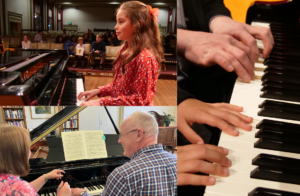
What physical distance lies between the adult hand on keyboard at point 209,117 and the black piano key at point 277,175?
3.2 inches

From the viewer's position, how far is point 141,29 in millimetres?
782

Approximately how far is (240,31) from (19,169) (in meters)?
0.89

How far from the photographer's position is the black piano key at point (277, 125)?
0.46 metres

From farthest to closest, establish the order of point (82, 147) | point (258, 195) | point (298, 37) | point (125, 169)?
point (82, 147) → point (125, 169) → point (298, 37) → point (258, 195)

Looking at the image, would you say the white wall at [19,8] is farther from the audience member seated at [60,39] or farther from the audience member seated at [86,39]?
the audience member seated at [86,39]

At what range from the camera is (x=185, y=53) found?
515 mm

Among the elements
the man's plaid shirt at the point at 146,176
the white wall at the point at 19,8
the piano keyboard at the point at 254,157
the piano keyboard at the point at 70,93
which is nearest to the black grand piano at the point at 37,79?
the piano keyboard at the point at 70,93

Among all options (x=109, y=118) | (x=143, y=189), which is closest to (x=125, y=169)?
(x=143, y=189)

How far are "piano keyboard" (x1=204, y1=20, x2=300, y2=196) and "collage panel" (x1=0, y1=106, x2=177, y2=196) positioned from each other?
1.48 ft

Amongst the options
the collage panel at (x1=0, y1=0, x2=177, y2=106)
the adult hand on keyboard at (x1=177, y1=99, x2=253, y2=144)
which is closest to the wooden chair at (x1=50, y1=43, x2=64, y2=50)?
the collage panel at (x1=0, y1=0, x2=177, y2=106)

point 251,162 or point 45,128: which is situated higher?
point 251,162

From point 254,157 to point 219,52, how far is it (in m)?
0.21

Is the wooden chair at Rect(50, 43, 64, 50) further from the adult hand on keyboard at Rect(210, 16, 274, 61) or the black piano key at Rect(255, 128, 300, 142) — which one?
the black piano key at Rect(255, 128, 300, 142)

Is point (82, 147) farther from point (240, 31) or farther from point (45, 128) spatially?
point (240, 31)
